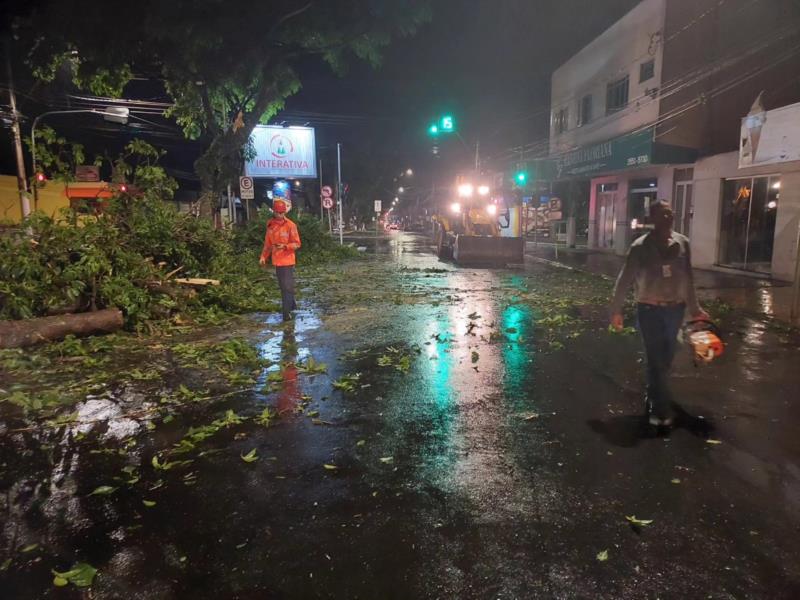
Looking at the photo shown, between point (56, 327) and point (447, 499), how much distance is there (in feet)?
22.0

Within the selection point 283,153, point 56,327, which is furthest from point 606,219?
point 56,327

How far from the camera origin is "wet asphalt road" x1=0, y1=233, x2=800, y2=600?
2.93 metres

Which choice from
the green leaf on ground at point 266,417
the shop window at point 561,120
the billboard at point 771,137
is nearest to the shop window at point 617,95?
the shop window at point 561,120

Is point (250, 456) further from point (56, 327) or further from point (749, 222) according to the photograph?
point (749, 222)

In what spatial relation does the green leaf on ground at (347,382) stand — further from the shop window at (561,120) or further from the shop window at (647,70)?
the shop window at (561,120)

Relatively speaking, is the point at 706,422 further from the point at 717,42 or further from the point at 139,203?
the point at 717,42

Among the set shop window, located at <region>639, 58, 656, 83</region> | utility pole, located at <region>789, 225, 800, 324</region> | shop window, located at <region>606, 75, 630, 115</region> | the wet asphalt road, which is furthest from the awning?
the wet asphalt road

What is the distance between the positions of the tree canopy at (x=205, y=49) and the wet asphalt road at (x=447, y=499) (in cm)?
1267

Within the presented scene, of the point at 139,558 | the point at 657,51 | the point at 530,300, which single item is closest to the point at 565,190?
the point at 657,51

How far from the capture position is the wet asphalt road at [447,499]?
2930 mm

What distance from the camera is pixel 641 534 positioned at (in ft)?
10.8

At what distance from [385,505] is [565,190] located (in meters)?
29.8

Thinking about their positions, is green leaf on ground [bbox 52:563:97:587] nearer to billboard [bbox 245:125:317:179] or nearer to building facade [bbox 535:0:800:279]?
building facade [bbox 535:0:800:279]

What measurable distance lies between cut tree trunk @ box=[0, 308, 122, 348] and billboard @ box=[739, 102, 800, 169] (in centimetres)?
1328
